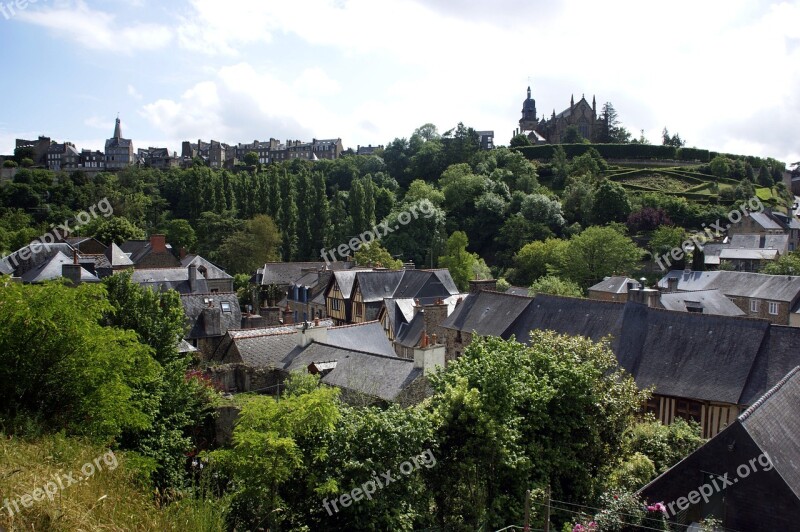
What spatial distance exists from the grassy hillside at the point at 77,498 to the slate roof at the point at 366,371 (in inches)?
361

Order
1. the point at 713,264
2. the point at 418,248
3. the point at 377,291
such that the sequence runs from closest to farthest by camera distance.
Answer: the point at 377,291, the point at 713,264, the point at 418,248

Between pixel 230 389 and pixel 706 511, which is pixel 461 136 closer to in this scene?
pixel 230 389

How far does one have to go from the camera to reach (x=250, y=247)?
58.3 meters

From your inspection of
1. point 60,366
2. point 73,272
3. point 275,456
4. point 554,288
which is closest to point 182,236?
point 73,272

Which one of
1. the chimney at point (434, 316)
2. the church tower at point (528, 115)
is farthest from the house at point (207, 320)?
the church tower at point (528, 115)

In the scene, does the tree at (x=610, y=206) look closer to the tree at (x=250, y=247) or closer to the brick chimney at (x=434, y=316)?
the tree at (x=250, y=247)

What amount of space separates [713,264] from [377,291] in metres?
34.9

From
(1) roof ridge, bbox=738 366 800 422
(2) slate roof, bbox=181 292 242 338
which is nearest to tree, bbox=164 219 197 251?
(2) slate roof, bbox=181 292 242 338

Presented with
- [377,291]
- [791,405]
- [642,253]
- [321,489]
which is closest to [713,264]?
[642,253]

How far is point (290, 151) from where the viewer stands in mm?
128500

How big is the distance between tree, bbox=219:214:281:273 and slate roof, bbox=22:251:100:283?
75.5 feet

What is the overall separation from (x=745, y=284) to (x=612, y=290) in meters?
8.47

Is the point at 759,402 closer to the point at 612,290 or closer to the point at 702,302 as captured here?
the point at 702,302

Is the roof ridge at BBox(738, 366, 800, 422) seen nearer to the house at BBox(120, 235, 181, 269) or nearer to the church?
the house at BBox(120, 235, 181, 269)
